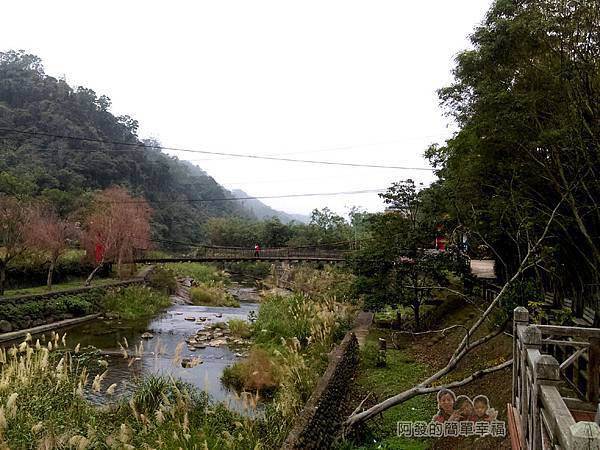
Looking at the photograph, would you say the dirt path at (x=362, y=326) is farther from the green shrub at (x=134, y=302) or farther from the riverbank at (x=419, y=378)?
the green shrub at (x=134, y=302)

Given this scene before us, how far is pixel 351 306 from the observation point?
1334 cm

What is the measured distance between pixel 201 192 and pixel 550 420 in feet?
196

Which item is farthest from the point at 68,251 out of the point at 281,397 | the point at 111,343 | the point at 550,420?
the point at 550,420

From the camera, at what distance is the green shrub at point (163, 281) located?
21081 mm

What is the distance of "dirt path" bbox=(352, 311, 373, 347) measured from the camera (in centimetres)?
1070

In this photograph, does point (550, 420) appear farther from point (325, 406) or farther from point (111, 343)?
point (111, 343)

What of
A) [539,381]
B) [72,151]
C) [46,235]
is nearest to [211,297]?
[46,235]

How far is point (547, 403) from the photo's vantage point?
6.71 ft

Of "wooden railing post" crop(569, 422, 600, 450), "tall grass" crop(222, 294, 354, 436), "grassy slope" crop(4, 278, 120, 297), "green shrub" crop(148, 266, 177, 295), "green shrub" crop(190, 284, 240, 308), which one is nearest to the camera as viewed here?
"wooden railing post" crop(569, 422, 600, 450)

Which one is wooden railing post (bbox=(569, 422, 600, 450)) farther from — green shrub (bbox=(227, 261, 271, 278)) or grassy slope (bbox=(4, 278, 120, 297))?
green shrub (bbox=(227, 261, 271, 278))

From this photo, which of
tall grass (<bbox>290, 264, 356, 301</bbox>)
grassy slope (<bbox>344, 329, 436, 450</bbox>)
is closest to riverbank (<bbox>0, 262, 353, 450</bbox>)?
grassy slope (<bbox>344, 329, 436, 450</bbox>)

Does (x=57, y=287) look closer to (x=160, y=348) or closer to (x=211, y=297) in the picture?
(x=211, y=297)

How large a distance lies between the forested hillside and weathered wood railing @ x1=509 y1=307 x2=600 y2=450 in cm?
2252

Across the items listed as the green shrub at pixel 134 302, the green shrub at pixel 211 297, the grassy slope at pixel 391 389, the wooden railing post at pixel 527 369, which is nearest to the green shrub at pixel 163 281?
the green shrub at pixel 211 297
